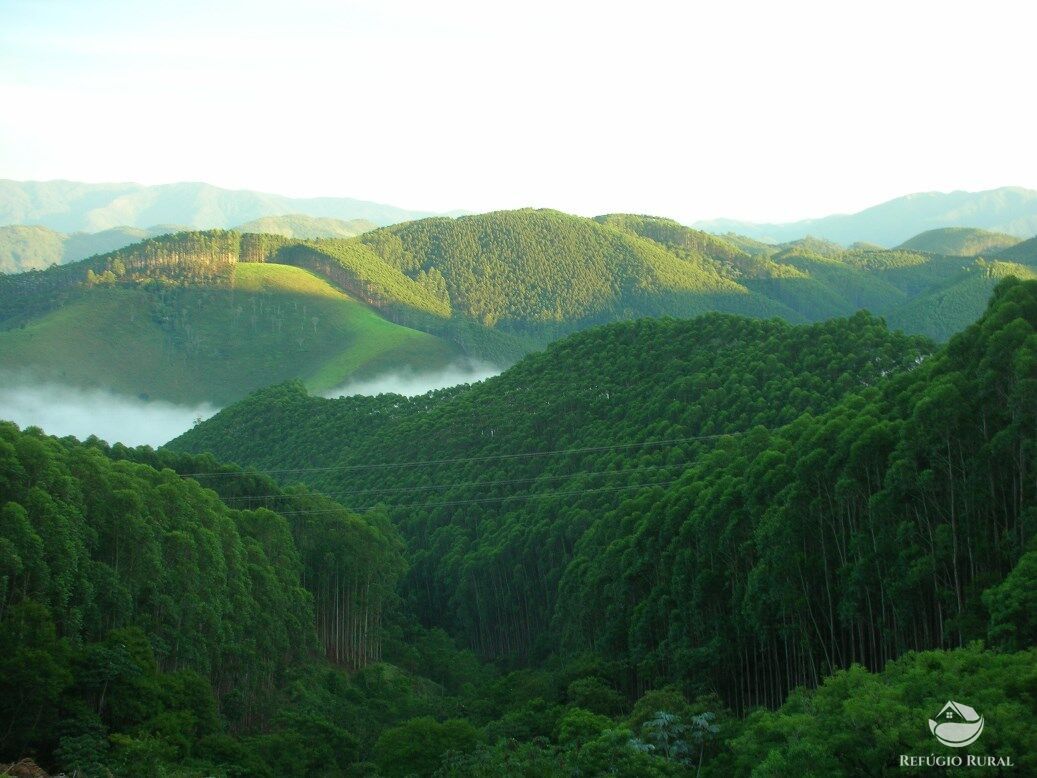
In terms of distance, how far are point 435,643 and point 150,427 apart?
121892 millimetres

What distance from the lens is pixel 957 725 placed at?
23.2 m

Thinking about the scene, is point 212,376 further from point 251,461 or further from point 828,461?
point 828,461

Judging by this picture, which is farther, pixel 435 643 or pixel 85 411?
pixel 85 411

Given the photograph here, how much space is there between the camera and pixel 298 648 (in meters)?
53.4

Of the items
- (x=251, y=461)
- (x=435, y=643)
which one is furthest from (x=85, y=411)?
(x=435, y=643)

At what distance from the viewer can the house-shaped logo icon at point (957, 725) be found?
22.8 meters

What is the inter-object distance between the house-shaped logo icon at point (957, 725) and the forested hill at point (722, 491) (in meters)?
9.36

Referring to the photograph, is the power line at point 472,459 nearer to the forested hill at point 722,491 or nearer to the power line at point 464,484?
the forested hill at point 722,491

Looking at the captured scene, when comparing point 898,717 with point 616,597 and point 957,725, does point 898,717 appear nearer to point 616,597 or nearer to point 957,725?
point 957,725

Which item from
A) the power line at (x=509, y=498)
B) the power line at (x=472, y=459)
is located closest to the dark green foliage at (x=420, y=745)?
the power line at (x=509, y=498)

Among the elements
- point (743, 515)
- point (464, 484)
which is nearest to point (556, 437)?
point (464, 484)

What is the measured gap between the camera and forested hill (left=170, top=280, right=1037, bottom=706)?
35438mm

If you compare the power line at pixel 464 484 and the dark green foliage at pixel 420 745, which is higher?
the power line at pixel 464 484

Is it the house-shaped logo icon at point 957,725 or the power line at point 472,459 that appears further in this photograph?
the power line at point 472,459
